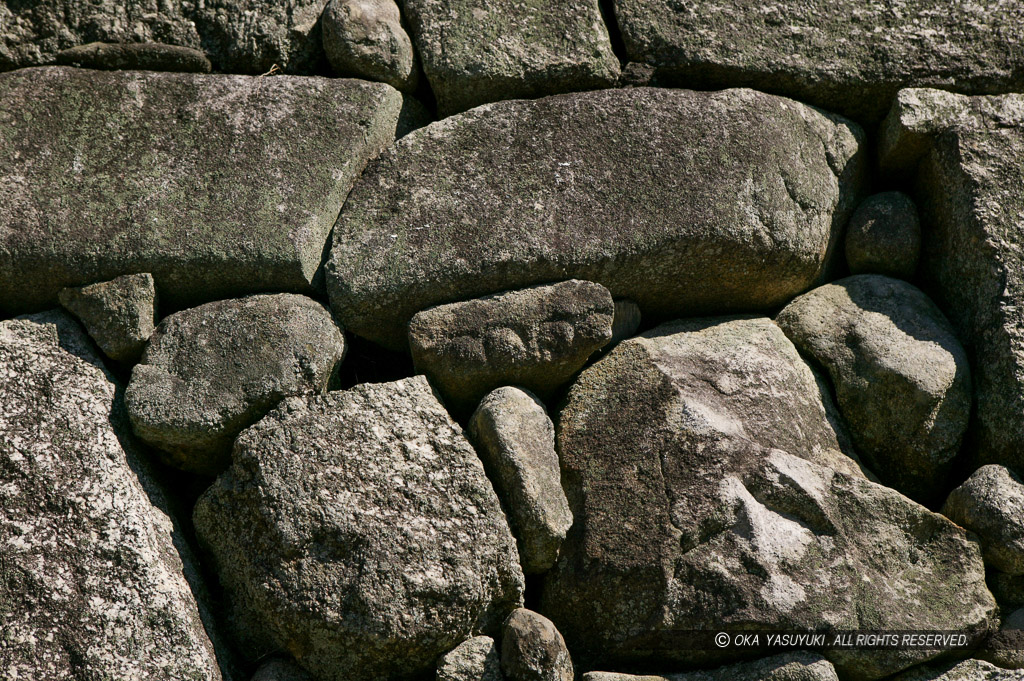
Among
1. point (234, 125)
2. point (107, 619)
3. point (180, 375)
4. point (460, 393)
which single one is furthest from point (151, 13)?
point (107, 619)

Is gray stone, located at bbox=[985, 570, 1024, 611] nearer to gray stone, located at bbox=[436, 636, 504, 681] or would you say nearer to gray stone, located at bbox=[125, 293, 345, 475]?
gray stone, located at bbox=[436, 636, 504, 681]

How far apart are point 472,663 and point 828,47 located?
1.75 m

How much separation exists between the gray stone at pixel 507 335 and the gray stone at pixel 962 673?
3.17 feet

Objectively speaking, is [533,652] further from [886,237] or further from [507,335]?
[886,237]

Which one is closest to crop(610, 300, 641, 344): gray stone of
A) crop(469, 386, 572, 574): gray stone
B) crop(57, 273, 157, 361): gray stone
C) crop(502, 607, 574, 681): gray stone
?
crop(469, 386, 572, 574): gray stone

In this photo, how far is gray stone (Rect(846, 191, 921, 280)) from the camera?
7.68 ft

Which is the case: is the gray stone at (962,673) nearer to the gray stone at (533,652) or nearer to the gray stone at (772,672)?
the gray stone at (772,672)

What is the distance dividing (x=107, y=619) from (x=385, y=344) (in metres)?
0.82

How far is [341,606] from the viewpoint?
183 cm

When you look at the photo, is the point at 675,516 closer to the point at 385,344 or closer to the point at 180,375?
the point at 385,344

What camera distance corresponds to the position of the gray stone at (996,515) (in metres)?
2.00

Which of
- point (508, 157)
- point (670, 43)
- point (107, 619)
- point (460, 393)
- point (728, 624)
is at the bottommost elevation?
point (107, 619)

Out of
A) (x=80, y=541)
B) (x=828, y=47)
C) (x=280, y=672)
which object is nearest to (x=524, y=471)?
(x=280, y=672)

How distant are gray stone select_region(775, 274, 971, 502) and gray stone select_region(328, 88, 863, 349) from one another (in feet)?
0.52
